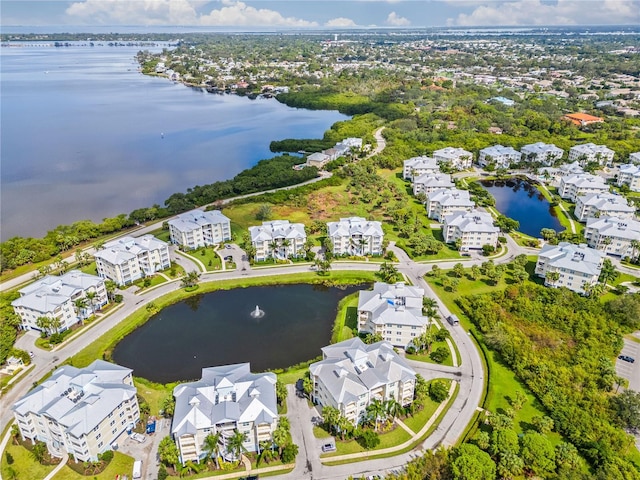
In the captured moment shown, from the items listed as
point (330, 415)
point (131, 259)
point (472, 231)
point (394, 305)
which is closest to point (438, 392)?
point (330, 415)

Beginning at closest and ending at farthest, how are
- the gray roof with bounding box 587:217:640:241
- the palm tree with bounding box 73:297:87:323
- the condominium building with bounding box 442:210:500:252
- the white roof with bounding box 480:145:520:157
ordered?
the palm tree with bounding box 73:297:87:323, the gray roof with bounding box 587:217:640:241, the condominium building with bounding box 442:210:500:252, the white roof with bounding box 480:145:520:157

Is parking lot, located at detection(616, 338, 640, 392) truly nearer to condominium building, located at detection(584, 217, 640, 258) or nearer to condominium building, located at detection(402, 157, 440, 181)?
condominium building, located at detection(584, 217, 640, 258)

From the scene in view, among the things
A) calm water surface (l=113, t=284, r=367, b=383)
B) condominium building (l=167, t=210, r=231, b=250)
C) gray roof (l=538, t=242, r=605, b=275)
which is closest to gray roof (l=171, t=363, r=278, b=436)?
calm water surface (l=113, t=284, r=367, b=383)

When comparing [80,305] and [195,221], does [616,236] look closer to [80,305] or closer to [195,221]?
[195,221]

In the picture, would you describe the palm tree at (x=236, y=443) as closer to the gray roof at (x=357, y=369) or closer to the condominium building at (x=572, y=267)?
the gray roof at (x=357, y=369)

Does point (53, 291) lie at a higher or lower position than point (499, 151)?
lower

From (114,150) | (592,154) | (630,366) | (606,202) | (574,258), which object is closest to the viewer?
(630,366)

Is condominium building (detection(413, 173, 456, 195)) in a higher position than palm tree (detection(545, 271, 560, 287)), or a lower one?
higher
